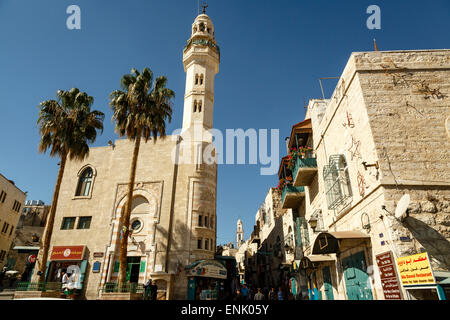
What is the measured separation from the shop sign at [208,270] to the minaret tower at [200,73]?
13.1m

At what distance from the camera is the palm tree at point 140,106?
61.3ft

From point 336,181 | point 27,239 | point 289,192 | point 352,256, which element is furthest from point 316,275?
point 27,239

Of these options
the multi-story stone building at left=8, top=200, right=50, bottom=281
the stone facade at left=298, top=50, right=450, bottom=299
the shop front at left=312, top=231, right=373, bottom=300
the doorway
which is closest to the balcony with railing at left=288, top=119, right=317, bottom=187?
the stone facade at left=298, top=50, right=450, bottom=299

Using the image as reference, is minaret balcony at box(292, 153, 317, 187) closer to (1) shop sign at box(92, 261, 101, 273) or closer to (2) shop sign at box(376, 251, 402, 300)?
(2) shop sign at box(376, 251, 402, 300)

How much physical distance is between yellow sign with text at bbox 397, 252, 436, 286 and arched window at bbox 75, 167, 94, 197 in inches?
984

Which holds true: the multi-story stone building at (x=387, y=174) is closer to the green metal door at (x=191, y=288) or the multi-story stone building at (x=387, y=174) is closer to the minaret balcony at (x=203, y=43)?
the green metal door at (x=191, y=288)

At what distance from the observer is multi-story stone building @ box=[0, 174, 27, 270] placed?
3008 cm

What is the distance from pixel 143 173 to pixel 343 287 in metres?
18.8

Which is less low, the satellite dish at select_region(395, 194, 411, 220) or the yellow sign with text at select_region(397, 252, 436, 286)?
the satellite dish at select_region(395, 194, 411, 220)

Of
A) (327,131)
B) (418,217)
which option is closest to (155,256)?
(327,131)

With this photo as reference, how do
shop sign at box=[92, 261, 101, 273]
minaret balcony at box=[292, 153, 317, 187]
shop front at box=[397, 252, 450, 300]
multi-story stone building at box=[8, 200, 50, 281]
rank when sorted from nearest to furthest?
shop front at box=[397, 252, 450, 300]
minaret balcony at box=[292, 153, 317, 187]
shop sign at box=[92, 261, 101, 273]
multi-story stone building at box=[8, 200, 50, 281]

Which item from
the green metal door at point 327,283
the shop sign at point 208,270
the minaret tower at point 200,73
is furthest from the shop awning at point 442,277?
the minaret tower at point 200,73

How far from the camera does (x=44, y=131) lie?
18.6 meters

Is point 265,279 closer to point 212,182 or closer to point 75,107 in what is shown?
point 212,182
